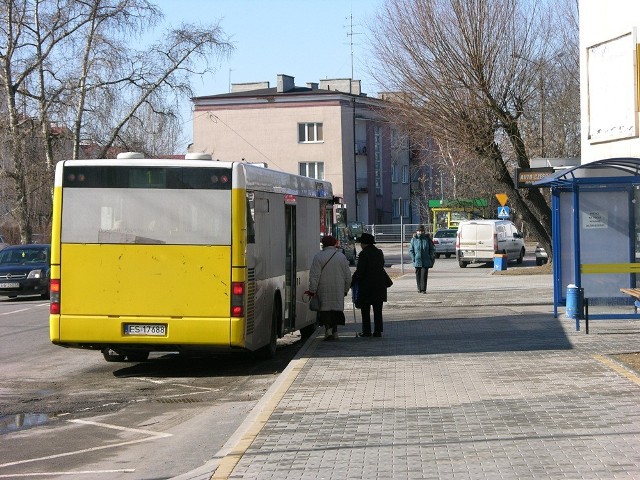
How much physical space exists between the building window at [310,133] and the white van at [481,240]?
30.5 m

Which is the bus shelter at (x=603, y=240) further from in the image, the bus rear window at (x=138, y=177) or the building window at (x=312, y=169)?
the building window at (x=312, y=169)

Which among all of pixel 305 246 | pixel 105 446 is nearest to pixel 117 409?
pixel 105 446

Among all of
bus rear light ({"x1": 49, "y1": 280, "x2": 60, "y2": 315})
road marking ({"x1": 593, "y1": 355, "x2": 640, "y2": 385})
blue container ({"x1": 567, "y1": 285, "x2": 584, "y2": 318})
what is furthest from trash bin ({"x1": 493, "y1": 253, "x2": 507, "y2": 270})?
bus rear light ({"x1": 49, "y1": 280, "x2": 60, "y2": 315})

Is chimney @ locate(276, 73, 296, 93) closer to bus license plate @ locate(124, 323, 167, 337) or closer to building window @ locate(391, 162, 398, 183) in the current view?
building window @ locate(391, 162, 398, 183)

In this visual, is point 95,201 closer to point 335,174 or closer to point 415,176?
point 335,174

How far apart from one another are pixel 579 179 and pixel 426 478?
1063cm

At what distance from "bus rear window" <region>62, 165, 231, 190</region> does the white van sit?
3453 cm

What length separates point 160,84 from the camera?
43000mm

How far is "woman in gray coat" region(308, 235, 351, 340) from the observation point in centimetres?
1677

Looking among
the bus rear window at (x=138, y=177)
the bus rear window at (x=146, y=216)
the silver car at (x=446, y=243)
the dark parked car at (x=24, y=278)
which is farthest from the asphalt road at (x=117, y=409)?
the silver car at (x=446, y=243)

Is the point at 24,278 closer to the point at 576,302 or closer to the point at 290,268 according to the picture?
the point at 290,268

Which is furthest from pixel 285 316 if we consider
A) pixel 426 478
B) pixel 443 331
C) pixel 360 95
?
pixel 360 95

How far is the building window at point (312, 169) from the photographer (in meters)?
78.4

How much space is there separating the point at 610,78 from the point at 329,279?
711cm
